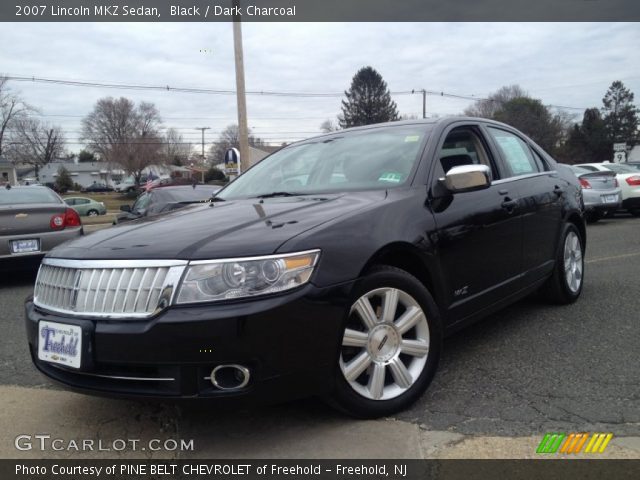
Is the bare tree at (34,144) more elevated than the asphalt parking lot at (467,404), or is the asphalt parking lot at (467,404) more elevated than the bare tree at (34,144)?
the bare tree at (34,144)

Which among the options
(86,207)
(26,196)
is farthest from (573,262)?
(86,207)

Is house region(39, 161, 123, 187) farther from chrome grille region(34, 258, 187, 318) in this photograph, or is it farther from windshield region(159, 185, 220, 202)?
chrome grille region(34, 258, 187, 318)

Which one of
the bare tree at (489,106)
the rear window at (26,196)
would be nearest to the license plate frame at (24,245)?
the rear window at (26,196)

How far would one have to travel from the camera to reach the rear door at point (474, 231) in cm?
322

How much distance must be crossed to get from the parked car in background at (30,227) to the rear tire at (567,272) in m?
5.67

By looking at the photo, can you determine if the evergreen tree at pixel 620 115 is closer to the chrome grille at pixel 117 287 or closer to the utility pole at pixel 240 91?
the utility pole at pixel 240 91

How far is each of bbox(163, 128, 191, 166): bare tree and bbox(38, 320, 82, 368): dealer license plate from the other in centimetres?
7696

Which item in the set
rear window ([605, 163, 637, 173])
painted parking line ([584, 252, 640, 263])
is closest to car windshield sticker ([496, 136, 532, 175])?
painted parking line ([584, 252, 640, 263])

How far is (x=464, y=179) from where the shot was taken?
3.18m

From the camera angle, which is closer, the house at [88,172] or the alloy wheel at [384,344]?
the alloy wheel at [384,344]

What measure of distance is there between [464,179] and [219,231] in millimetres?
1460

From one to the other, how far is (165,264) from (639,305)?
4.19 m

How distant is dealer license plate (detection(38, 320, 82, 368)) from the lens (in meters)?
2.43

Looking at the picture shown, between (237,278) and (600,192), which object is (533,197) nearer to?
(237,278)
